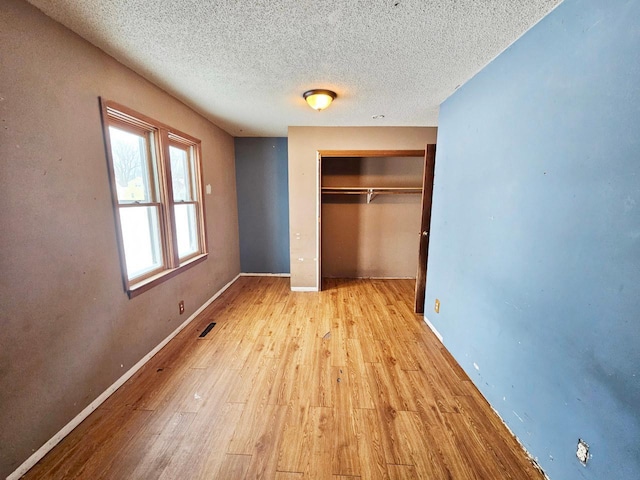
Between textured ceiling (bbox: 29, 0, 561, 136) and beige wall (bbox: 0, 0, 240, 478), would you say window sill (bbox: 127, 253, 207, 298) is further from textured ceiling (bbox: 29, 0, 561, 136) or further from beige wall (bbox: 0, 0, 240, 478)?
textured ceiling (bbox: 29, 0, 561, 136)

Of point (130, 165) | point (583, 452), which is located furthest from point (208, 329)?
point (583, 452)

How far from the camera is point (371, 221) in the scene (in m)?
4.30

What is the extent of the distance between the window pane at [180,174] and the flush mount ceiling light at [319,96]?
161cm

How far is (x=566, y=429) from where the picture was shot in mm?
1188

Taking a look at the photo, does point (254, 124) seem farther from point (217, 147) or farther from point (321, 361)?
point (321, 361)

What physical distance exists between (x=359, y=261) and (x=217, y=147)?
9.53 ft

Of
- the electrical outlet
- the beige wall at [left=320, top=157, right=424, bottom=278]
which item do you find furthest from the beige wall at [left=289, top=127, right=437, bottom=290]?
the electrical outlet

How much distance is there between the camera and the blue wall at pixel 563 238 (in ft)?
3.17

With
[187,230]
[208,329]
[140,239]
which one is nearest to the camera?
[140,239]

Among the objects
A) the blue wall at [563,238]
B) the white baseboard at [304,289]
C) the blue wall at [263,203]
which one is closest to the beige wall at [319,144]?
the blue wall at [263,203]

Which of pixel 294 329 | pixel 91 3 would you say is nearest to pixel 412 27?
pixel 91 3

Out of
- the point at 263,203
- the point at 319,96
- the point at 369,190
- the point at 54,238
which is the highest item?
the point at 319,96

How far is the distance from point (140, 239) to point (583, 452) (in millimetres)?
3170

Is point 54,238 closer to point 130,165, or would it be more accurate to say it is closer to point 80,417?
point 130,165
